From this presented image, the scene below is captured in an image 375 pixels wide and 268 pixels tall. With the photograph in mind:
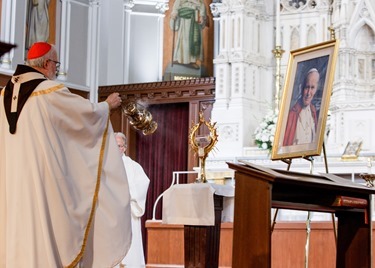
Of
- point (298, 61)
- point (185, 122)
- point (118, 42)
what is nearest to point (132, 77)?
point (118, 42)

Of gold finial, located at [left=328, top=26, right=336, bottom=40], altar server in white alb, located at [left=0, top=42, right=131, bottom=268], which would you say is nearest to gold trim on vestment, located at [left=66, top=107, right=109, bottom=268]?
altar server in white alb, located at [left=0, top=42, right=131, bottom=268]

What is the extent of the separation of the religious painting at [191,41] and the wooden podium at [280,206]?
27.0 ft

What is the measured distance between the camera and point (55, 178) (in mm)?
4918

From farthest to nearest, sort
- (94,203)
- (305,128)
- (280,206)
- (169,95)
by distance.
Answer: (169,95), (305,128), (94,203), (280,206)

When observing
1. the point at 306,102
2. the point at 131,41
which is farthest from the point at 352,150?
the point at 131,41

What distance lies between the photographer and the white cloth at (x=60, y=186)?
192 inches

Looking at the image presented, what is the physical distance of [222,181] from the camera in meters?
11.3

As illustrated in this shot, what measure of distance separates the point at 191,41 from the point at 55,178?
358 inches

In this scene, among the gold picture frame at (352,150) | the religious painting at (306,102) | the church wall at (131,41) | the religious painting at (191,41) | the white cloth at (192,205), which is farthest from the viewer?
the church wall at (131,41)

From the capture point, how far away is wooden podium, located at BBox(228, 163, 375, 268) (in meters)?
4.58

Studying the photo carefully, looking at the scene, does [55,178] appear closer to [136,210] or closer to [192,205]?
[192,205]

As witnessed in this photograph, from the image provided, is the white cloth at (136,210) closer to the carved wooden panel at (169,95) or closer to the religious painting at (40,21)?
the carved wooden panel at (169,95)

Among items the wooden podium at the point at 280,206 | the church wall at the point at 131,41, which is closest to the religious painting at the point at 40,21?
the church wall at the point at 131,41

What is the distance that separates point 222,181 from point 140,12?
4673mm
